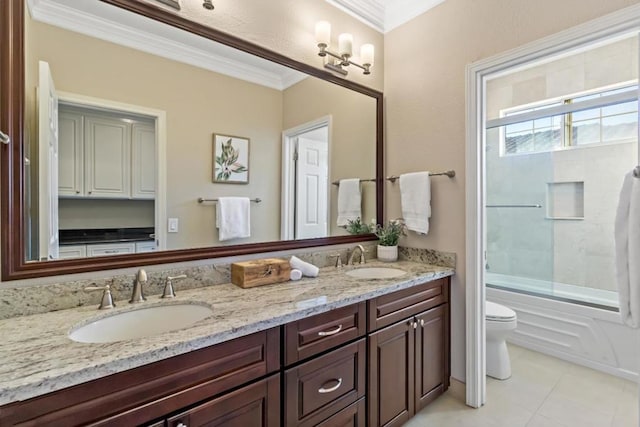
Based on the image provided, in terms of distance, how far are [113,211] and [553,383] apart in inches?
111

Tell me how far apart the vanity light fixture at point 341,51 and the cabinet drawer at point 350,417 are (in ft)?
6.30

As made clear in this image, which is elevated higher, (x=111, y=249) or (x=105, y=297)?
(x=111, y=249)

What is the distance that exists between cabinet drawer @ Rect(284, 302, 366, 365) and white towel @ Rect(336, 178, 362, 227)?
2.87 feet

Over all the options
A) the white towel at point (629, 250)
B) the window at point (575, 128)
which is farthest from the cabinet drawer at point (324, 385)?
the window at point (575, 128)

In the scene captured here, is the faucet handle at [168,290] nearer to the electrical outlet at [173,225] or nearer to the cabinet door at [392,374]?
the electrical outlet at [173,225]

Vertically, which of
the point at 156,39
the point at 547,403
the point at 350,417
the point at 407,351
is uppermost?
the point at 156,39

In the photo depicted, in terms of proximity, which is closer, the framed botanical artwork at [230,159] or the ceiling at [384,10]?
the framed botanical artwork at [230,159]

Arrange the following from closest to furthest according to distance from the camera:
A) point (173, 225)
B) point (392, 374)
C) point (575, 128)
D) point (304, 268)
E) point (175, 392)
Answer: point (175, 392)
point (173, 225)
point (392, 374)
point (304, 268)
point (575, 128)

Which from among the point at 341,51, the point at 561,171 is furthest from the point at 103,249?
the point at 561,171

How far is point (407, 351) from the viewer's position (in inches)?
66.1

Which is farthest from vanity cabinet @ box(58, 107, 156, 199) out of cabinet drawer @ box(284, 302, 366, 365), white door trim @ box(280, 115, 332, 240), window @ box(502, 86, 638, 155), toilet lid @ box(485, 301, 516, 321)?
window @ box(502, 86, 638, 155)

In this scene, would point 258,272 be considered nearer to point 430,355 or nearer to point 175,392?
point 175,392

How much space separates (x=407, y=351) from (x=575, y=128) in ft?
9.57

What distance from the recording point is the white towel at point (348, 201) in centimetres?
221
